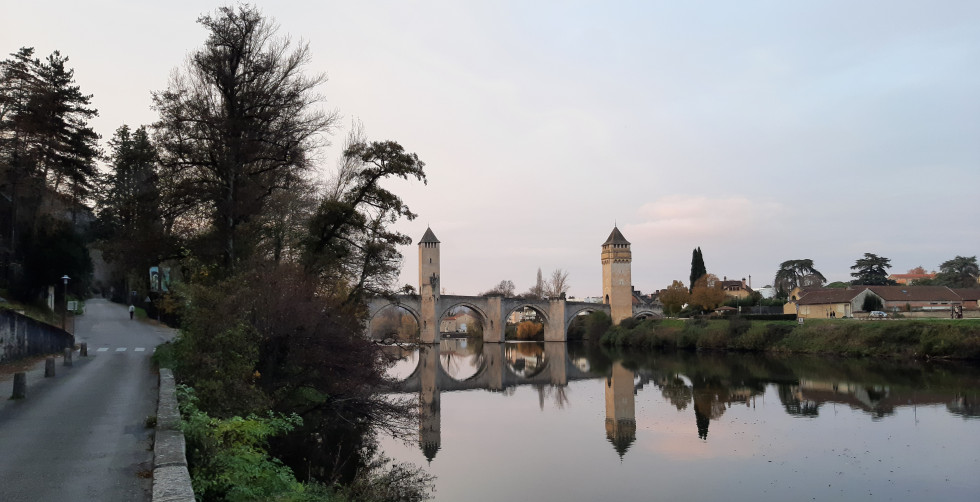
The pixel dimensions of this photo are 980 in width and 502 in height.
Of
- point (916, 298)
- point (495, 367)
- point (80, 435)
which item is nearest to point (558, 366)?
point (495, 367)

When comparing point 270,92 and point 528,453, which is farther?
point 270,92

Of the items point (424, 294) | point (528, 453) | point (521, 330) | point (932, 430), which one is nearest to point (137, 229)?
point (528, 453)

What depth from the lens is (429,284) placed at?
65.9m

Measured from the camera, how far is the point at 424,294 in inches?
2596

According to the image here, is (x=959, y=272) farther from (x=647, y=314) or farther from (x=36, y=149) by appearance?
(x=36, y=149)

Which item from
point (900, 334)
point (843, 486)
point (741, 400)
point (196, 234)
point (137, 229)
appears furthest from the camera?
point (900, 334)

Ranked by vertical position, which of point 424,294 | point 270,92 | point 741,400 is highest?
point 270,92

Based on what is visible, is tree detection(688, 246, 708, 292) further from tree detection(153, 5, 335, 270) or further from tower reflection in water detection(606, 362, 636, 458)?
tree detection(153, 5, 335, 270)

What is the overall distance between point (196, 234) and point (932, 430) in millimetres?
19088

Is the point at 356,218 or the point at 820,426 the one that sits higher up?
the point at 356,218

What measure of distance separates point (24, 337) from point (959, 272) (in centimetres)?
8626

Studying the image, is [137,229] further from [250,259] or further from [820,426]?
[820,426]

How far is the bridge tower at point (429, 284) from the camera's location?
213ft

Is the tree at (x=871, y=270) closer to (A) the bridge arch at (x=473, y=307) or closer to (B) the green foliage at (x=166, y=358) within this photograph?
(A) the bridge arch at (x=473, y=307)
